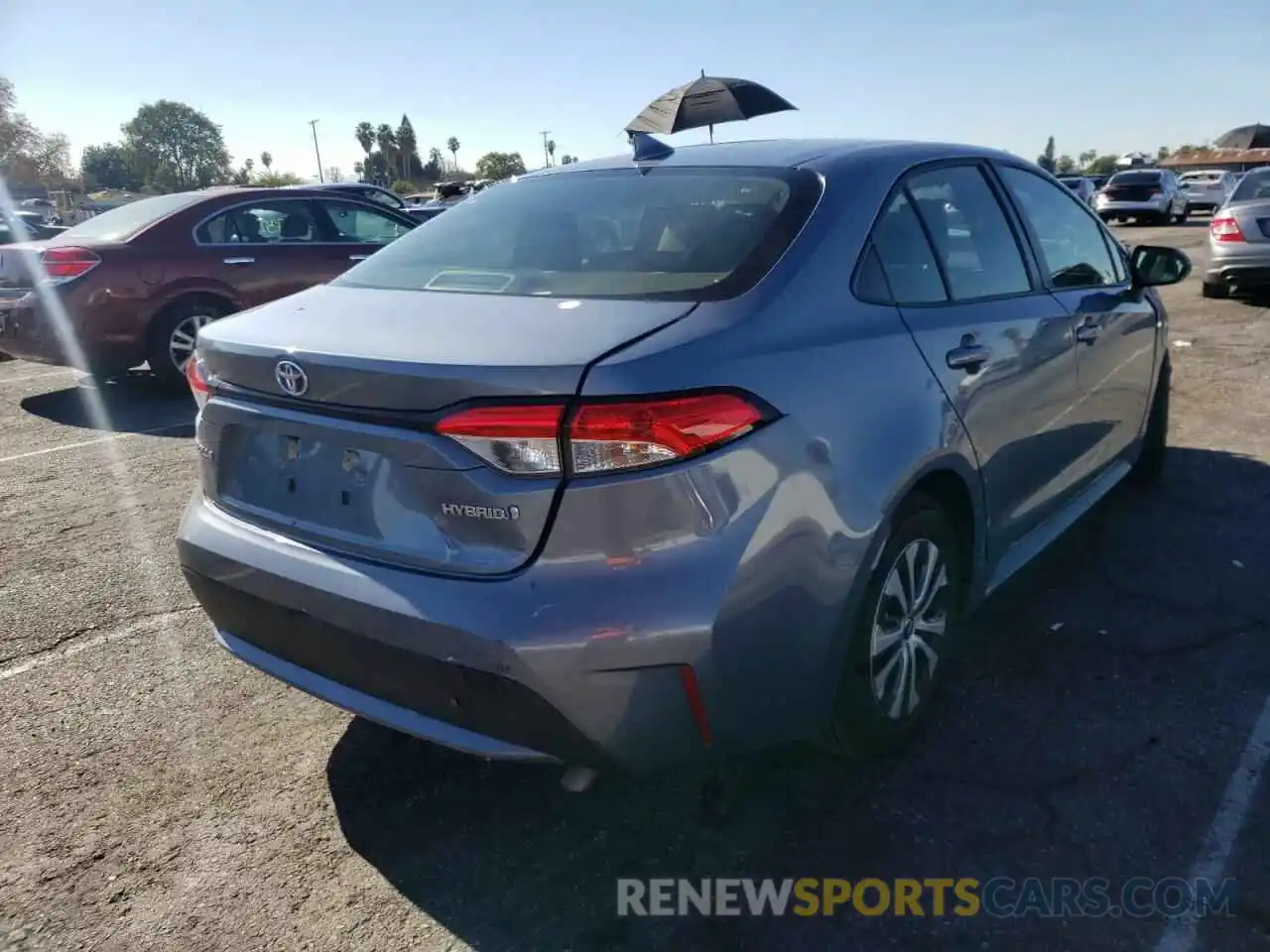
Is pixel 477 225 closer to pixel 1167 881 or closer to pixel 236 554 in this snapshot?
pixel 236 554

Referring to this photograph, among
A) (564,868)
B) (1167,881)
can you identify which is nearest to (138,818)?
(564,868)

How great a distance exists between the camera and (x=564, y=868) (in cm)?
234

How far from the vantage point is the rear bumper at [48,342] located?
7211 millimetres

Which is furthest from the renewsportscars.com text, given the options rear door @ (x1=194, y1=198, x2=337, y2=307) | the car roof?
rear door @ (x1=194, y1=198, x2=337, y2=307)

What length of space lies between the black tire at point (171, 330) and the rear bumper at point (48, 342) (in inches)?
5.4

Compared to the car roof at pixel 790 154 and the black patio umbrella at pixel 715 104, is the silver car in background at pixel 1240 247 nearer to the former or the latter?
the black patio umbrella at pixel 715 104

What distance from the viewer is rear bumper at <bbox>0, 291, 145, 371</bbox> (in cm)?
721

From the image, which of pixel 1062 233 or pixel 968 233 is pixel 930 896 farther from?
pixel 1062 233

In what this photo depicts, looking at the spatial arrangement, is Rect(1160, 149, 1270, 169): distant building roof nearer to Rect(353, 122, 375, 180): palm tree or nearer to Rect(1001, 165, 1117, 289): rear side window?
Rect(1001, 165, 1117, 289): rear side window

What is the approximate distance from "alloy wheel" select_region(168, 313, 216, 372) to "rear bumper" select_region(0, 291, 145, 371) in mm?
239

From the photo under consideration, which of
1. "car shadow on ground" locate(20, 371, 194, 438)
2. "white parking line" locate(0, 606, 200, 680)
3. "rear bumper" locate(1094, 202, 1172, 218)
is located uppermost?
"white parking line" locate(0, 606, 200, 680)

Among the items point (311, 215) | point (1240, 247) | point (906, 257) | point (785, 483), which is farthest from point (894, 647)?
point (1240, 247)

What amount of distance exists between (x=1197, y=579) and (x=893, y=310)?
2.16 meters

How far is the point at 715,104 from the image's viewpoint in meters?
10.0
